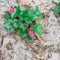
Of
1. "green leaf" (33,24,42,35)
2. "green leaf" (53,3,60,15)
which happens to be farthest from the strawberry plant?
"green leaf" (53,3,60,15)

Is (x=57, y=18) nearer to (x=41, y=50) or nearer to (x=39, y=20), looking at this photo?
(x=39, y=20)

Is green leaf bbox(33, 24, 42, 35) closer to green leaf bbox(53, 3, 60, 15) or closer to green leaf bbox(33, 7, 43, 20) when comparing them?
green leaf bbox(33, 7, 43, 20)

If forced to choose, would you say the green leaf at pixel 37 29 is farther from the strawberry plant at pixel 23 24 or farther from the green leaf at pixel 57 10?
the green leaf at pixel 57 10

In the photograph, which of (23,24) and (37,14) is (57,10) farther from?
(23,24)

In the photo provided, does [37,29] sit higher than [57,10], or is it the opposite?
[57,10]

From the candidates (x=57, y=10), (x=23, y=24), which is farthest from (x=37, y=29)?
(x=57, y=10)

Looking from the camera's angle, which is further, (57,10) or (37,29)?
(57,10)

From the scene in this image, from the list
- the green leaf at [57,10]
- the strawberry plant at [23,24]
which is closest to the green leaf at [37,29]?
the strawberry plant at [23,24]

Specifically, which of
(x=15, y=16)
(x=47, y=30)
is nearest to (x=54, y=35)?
(x=47, y=30)
